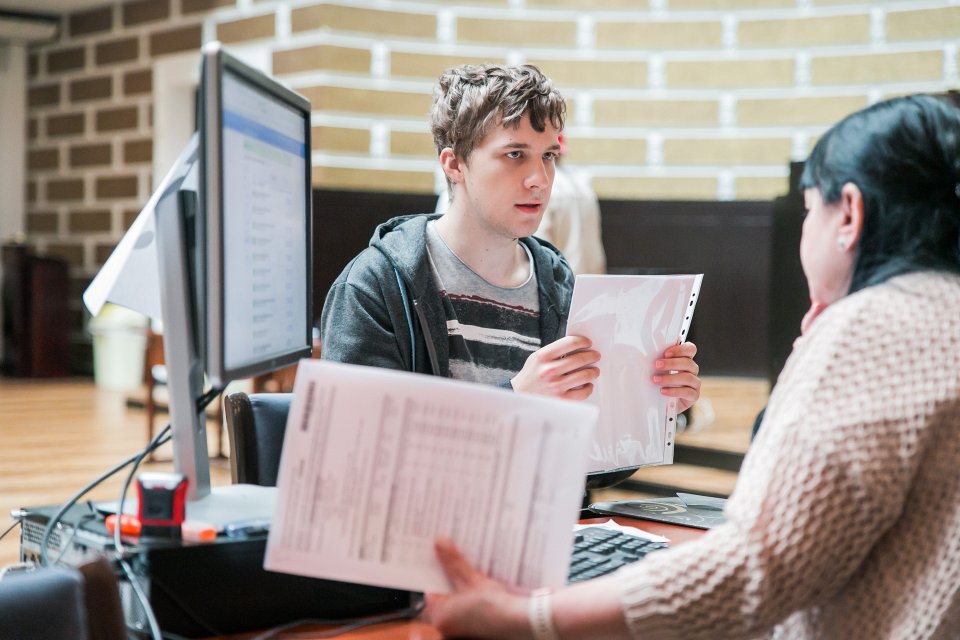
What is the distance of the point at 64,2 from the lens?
8242 mm

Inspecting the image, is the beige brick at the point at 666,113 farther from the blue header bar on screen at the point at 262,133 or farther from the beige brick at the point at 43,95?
the blue header bar on screen at the point at 262,133

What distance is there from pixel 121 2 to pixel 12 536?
20.0 ft

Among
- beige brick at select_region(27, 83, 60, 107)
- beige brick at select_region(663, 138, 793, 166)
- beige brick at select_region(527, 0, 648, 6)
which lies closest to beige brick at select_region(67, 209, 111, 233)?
beige brick at select_region(27, 83, 60, 107)

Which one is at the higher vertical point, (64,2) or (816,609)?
(64,2)

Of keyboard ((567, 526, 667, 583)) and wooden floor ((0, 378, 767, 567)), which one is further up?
keyboard ((567, 526, 667, 583))

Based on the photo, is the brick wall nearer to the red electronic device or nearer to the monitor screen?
the monitor screen

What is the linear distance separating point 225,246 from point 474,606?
1.40 ft

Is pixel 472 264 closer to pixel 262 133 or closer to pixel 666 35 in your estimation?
pixel 262 133

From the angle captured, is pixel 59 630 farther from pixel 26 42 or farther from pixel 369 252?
pixel 26 42

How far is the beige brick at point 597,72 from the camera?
22.4 ft

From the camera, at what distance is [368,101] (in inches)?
246

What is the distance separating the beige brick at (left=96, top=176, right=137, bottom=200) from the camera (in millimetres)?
8117

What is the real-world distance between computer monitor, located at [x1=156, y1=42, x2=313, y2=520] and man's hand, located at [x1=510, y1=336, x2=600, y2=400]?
0.31m

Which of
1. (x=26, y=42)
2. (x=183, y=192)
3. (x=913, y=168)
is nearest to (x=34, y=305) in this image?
(x=26, y=42)
